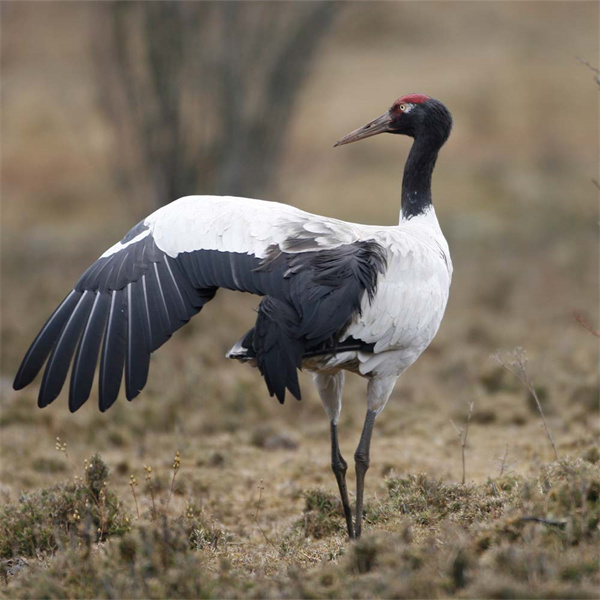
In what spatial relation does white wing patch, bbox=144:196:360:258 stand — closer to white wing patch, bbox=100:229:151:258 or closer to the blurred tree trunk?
white wing patch, bbox=100:229:151:258

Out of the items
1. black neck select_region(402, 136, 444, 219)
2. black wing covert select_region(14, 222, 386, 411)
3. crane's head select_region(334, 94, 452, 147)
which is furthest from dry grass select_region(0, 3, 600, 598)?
crane's head select_region(334, 94, 452, 147)

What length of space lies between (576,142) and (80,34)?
18.5 meters

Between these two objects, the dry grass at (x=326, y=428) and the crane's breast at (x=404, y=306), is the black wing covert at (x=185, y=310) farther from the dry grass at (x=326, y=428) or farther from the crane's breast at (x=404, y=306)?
the dry grass at (x=326, y=428)

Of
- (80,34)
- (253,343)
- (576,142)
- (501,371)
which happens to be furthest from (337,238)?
(80,34)

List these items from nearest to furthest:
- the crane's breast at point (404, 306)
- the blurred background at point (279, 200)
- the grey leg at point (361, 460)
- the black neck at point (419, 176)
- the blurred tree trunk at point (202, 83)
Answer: the crane's breast at point (404, 306), the grey leg at point (361, 460), the black neck at point (419, 176), the blurred background at point (279, 200), the blurred tree trunk at point (202, 83)

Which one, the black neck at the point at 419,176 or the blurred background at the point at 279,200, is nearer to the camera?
the black neck at the point at 419,176

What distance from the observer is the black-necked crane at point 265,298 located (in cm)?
491

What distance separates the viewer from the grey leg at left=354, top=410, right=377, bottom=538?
5.35m

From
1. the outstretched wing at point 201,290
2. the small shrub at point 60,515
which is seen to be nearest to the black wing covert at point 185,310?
the outstretched wing at point 201,290

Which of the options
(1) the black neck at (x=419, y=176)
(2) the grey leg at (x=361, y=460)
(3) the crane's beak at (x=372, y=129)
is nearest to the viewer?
(2) the grey leg at (x=361, y=460)

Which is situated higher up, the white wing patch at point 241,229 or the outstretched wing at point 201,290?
the white wing patch at point 241,229

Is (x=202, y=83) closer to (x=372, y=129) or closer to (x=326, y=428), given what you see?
(x=326, y=428)

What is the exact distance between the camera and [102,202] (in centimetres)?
2291

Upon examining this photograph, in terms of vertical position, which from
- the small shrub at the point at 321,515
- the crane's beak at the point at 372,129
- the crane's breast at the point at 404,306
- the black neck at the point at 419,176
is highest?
the crane's beak at the point at 372,129
